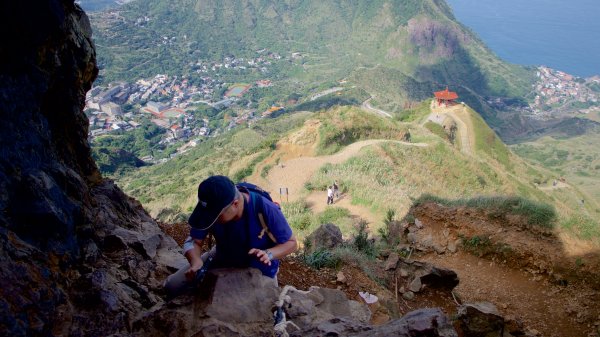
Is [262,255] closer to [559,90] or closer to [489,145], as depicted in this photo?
[489,145]

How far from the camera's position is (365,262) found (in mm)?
7480

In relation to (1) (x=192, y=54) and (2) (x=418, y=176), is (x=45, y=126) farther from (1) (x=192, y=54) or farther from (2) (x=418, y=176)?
(1) (x=192, y=54)

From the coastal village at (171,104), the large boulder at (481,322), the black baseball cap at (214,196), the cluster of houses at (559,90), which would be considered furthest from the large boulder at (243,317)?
the cluster of houses at (559,90)

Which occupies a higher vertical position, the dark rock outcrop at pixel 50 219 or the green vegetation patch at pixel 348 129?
the dark rock outcrop at pixel 50 219

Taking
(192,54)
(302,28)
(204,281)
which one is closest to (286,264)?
(204,281)

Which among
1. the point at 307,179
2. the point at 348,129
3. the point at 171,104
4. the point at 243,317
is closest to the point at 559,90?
the point at 171,104

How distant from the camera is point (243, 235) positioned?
3484 mm

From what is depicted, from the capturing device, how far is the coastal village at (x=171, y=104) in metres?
72.9

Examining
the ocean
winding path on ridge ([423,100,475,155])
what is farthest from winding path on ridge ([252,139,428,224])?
the ocean

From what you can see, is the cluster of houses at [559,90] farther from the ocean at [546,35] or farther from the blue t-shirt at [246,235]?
the blue t-shirt at [246,235]

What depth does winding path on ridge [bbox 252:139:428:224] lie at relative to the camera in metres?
17.2

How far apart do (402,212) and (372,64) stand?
116568mm

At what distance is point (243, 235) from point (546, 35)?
197 metres

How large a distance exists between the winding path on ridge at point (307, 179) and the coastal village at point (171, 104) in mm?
42266
